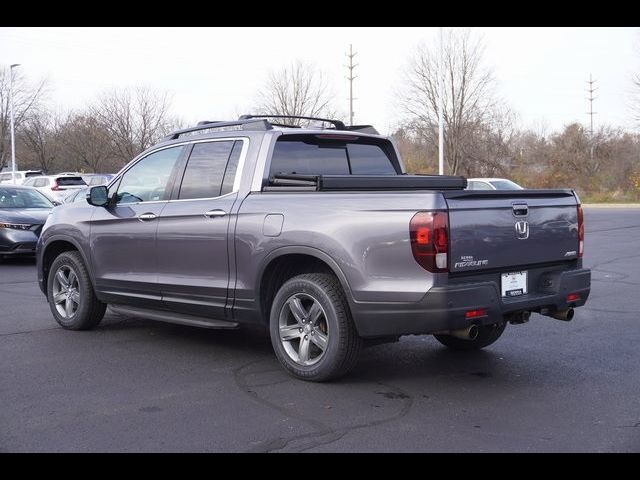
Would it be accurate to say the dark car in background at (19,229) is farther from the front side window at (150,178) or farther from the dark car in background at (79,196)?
the front side window at (150,178)

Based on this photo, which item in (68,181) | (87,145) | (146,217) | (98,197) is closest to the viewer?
(146,217)

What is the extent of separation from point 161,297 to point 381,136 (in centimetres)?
247

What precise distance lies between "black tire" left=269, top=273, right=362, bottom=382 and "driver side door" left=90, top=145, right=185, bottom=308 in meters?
1.61

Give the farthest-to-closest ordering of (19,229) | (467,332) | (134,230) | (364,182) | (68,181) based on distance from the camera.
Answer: (68,181), (19,229), (134,230), (364,182), (467,332)

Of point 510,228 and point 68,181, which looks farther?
point 68,181

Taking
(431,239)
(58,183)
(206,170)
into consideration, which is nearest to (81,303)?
(206,170)

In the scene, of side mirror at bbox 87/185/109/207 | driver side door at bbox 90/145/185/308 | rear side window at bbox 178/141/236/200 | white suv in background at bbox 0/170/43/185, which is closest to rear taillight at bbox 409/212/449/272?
rear side window at bbox 178/141/236/200

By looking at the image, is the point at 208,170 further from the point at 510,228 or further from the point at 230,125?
the point at 510,228

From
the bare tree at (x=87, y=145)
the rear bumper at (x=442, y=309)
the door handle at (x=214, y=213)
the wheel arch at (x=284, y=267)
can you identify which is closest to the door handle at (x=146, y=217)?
the door handle at (x=214, y=213)

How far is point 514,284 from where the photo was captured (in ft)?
17.5

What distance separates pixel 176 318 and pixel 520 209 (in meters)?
3.02

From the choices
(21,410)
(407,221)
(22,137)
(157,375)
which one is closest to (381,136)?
(407,221)

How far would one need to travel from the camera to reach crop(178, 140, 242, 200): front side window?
20.6 ft

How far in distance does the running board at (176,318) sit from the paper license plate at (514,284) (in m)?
2.15
